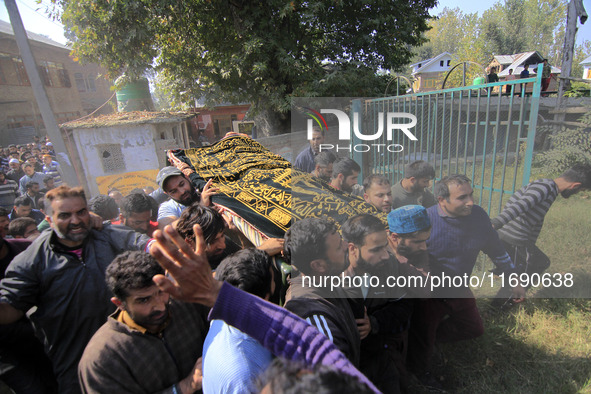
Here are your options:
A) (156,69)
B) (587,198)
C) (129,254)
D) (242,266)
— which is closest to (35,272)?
(129,254)

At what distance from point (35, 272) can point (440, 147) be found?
3.58 metres

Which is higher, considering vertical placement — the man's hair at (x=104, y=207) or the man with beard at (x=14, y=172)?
Result: the man's hair at (x=104, y=207)

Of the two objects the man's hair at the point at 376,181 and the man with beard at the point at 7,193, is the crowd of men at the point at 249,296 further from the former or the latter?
the man with beard at the point at 7,193

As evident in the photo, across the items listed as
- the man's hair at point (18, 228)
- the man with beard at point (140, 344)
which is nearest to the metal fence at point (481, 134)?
the man with beard at point (140, 344)

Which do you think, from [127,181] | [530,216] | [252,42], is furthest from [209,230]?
[127,181]

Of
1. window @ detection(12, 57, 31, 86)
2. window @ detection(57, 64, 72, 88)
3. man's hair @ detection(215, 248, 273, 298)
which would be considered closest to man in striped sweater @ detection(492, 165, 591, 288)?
Result: man's hair @ detection(215, 248, 273, 298)

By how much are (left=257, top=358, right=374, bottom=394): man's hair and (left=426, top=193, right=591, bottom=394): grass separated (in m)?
1.94

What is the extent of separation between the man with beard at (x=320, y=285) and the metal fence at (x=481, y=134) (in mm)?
1908

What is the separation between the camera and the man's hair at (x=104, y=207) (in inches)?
134

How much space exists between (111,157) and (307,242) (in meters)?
7.81

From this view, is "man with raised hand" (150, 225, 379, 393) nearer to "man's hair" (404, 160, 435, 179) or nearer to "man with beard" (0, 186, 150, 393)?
"man with beard" (0, 186, 150, 393)

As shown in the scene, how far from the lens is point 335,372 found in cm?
82

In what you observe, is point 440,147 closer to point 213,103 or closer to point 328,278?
point 328,278

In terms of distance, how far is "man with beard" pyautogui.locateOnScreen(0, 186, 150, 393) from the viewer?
6.05 feet
